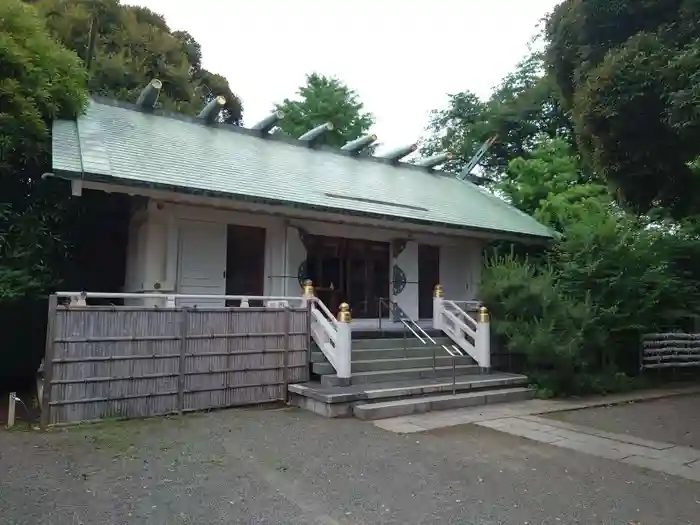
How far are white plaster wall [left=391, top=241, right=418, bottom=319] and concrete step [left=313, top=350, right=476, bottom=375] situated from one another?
2.34 m

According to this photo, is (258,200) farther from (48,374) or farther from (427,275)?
(427,275)

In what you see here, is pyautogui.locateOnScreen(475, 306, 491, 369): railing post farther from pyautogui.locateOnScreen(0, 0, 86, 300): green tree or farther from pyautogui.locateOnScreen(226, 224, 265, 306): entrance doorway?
pyautogui.locateOnScreen(0, 0, 86, 300): green tree

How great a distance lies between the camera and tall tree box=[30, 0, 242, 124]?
621 inches

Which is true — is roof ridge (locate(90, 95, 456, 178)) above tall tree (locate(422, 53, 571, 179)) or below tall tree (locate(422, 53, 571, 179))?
below

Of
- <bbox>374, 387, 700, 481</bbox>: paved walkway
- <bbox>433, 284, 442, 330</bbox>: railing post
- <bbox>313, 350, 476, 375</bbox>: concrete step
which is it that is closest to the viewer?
<bbox>374, 387, 700, 481</bbox>: paved walkway

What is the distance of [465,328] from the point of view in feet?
34.7

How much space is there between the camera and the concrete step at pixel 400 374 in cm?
841

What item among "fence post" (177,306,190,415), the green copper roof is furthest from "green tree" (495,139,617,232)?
"fence post" (177,306,190,415)

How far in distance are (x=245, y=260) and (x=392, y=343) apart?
3205mm

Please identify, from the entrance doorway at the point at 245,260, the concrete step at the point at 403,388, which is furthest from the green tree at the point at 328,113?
the concrete step at the point at 403,388

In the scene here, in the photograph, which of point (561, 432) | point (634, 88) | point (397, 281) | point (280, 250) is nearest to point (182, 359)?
point (280, 250)

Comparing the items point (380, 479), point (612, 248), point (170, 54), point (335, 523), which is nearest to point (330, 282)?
point (612, 248)

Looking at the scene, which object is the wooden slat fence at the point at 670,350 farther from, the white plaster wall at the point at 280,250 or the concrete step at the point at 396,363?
the concrete step at the point at 396,363

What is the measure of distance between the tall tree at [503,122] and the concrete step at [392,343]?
1535cm
